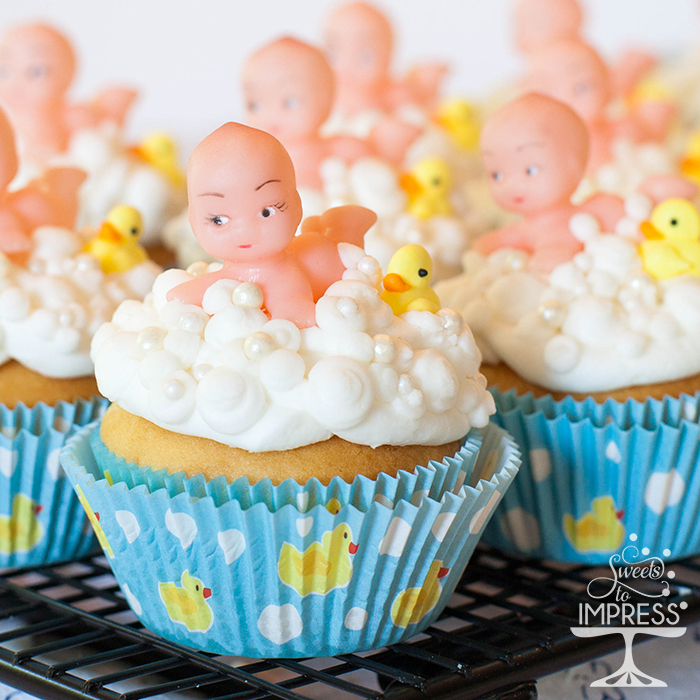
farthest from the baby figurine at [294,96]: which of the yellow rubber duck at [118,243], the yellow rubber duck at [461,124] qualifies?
the yellow rubber duck at [461,124]

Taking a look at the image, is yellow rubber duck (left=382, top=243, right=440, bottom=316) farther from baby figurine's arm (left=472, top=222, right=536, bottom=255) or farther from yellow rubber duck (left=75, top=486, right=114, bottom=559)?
yellow rubber duck (left=75, top=486, right=114, bottom=559)

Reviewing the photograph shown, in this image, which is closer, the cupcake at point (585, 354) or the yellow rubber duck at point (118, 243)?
the cupcake at point (585, 354)

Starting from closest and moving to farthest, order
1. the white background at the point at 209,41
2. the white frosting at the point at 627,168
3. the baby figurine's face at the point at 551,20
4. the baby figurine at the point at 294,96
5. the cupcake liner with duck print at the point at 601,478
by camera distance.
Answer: the cupcake liner with duck print at the point at 601,478, the baby figurine at the point at 294,96, the white frosting at the point at 627,168, the baby figurine's face at the point at 551,20, the white background at the point at 209,41

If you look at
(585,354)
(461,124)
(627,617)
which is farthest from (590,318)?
(461,124)

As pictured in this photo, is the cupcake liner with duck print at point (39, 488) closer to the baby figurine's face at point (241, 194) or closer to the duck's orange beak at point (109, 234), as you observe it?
the duck's orange beak at point (109, 234)

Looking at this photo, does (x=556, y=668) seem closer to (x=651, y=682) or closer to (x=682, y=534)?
(x=651, y=682)

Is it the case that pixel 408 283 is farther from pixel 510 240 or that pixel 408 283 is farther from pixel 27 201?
pixel 27 201

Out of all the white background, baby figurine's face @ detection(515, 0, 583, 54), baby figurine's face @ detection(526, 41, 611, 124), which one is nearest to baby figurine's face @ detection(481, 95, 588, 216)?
baby figurine's face @ detection(526, 41, 611, 124)
